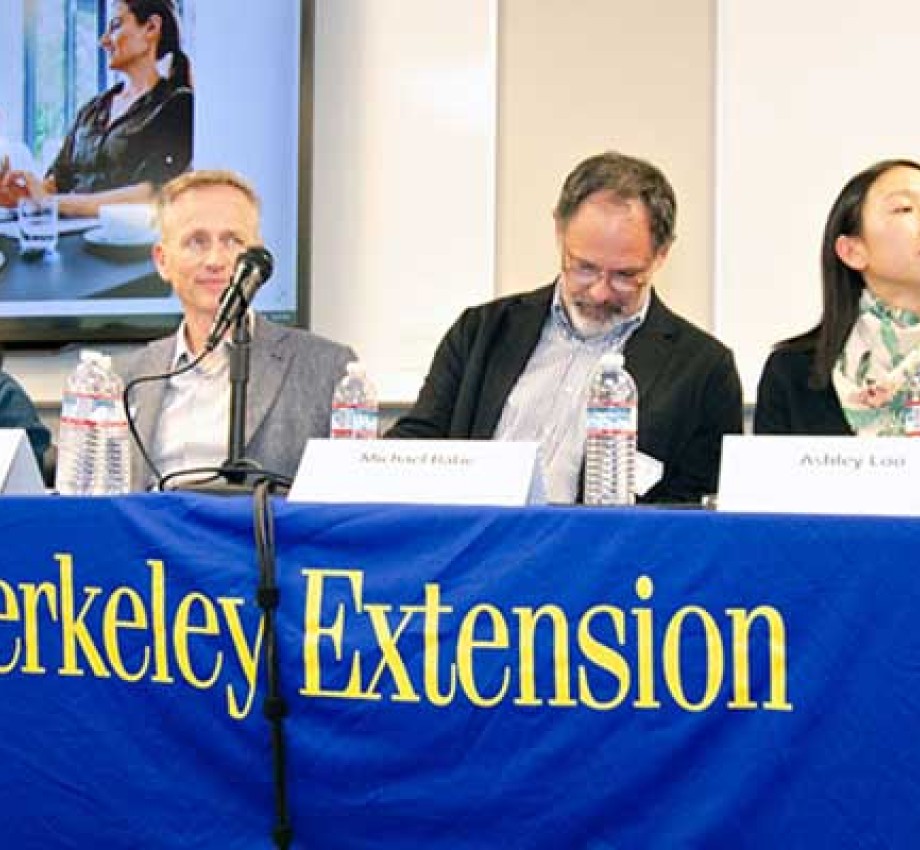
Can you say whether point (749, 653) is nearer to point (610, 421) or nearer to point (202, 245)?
point (610, 421)

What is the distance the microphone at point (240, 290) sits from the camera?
160 centimetres

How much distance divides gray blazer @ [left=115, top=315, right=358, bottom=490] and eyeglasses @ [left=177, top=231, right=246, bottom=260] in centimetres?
15

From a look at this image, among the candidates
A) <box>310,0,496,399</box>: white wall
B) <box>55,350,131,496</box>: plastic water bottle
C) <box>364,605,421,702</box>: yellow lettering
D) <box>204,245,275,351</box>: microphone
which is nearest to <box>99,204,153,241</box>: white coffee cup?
<box>310,0,496,399</box>: white wall

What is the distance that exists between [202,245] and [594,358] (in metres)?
Answer: 0.74

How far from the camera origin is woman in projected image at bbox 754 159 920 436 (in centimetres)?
221

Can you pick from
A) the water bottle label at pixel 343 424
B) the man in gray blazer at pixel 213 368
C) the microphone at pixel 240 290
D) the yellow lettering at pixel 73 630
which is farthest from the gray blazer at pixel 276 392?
the yellow lettering at pixel 73 630

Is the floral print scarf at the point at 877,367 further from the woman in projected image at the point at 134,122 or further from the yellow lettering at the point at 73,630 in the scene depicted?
the woman in projected image at the point at 134,122

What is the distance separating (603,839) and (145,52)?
265 centimetres

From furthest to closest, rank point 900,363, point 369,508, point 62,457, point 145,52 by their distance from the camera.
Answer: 1. point 145,52
2. point 900,363
3. point 62,457
4. point 369,508

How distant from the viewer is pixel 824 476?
4.20ft

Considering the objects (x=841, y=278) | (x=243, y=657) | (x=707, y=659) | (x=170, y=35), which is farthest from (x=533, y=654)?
(x=170, y=35)

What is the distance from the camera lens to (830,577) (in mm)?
1217

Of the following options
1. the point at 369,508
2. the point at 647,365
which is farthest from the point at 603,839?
the point at 647,365

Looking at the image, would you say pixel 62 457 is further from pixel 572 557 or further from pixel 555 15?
pixel 555 15
